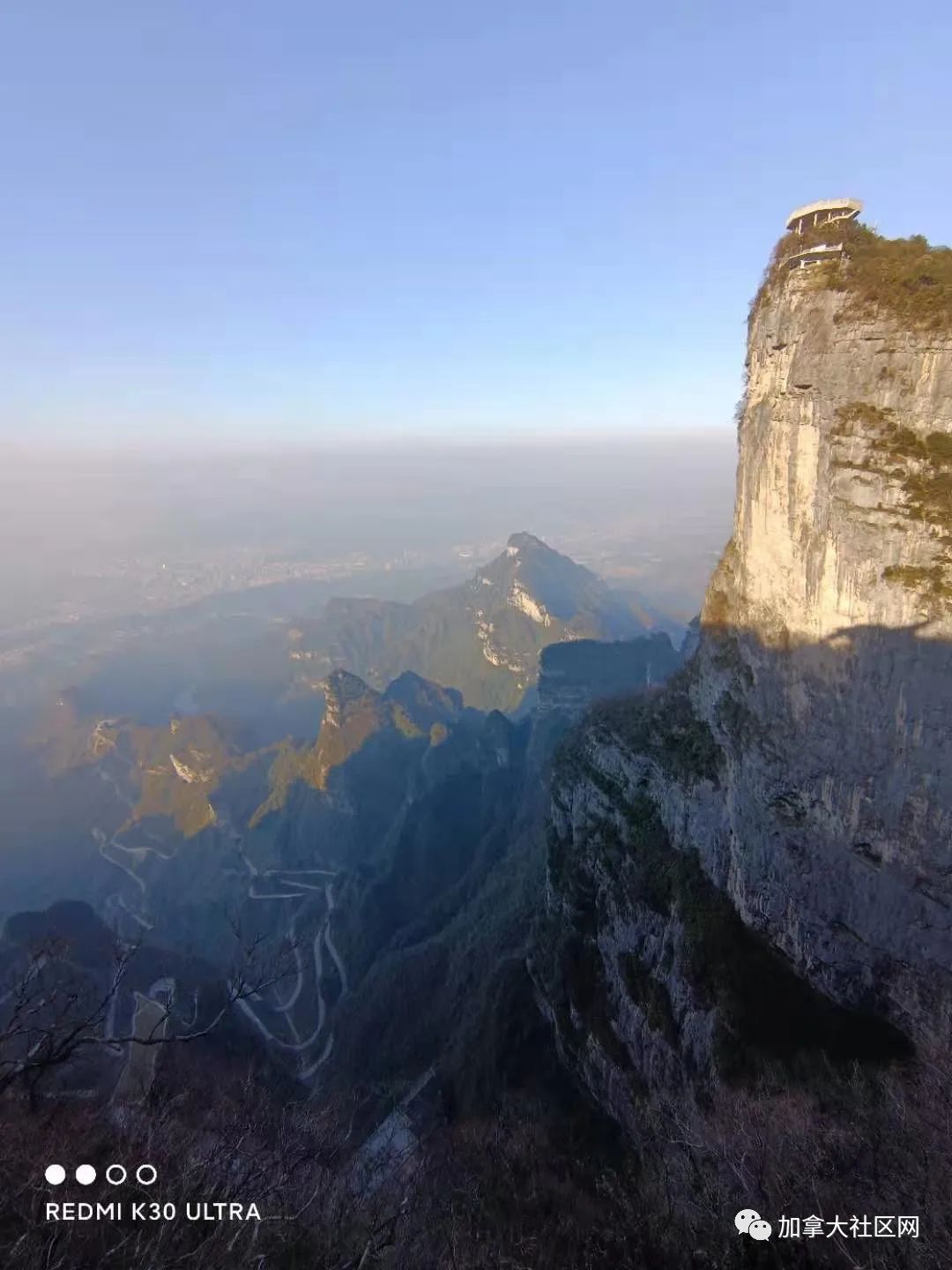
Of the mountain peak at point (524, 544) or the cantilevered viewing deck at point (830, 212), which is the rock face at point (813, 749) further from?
the mountain peak at point (524, 544)

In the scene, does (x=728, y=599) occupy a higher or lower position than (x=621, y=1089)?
higher

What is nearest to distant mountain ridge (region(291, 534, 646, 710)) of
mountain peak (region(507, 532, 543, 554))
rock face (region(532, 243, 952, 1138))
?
mountain peak (region(507, 532, 543, 554))

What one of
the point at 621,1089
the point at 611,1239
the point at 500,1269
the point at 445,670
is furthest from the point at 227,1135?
the point at 445,670

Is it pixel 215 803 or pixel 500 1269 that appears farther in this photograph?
pixel 215 803

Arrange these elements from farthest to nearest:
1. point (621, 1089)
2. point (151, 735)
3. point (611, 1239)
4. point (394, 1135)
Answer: point (151, 735) → point (394, 1135) → point (621, 1089) → point (611, 1239)

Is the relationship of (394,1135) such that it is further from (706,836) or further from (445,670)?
(445,670)

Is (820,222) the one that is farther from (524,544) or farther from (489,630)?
(524,544)

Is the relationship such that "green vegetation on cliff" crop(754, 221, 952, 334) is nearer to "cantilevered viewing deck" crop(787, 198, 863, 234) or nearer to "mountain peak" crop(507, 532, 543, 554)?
"cantilevered viewing deck" crop(787, 198, 863, 234)

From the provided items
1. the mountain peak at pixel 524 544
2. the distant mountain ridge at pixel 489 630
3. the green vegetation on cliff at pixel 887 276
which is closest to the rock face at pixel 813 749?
the green vegetation on cliff at pixel 887 276
